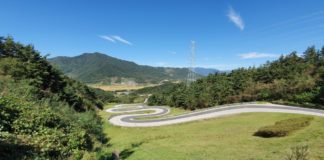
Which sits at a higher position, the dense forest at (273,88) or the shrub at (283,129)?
the dense forest at (273,88)

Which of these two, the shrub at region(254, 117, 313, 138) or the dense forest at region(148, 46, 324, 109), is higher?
the dense forest at region(148, 46, 324, 109)

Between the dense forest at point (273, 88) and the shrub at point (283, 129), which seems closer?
the shrub at point (283, 129)

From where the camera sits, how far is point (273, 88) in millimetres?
56406

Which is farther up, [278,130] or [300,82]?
[300,82]

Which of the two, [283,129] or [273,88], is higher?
[273,88]

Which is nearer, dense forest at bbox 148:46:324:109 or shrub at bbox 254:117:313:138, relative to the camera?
shrub at bbox 254:117:313:138

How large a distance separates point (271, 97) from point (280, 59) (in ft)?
120

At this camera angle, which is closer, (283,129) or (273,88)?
(283,129)

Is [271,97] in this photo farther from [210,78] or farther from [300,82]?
[210,78]

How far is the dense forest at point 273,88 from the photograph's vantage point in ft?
158

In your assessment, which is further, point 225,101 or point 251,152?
point 225,101

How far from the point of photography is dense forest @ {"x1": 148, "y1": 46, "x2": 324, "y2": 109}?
4809cm

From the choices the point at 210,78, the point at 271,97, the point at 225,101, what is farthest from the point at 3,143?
the point at 210,78

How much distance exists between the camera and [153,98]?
4126 inches
